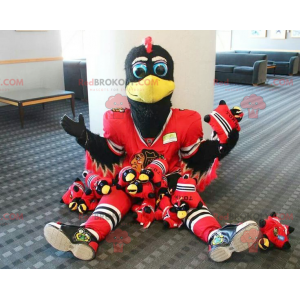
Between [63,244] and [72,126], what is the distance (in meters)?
0.64

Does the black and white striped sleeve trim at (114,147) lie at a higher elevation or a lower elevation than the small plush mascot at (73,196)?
higher

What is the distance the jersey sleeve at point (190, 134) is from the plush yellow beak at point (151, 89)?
0.21m

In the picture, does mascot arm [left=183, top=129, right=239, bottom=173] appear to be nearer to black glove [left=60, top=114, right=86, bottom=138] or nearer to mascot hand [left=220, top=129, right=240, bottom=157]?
mascot hand [left=220, top=129, right=240, bottom=157]

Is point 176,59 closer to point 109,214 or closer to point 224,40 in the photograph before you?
point 109,214

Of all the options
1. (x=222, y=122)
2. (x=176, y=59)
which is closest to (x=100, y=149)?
(x=222, y=122)

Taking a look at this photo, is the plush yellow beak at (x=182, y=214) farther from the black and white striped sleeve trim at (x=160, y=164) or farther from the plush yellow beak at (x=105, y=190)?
the plush yellow beak at (x=105, y=190)

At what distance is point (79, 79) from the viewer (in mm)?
5203

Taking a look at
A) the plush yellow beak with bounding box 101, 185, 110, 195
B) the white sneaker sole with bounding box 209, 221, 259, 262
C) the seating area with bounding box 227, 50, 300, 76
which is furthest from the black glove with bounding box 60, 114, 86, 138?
the seating area with bounding box 227, 50, 300, 76

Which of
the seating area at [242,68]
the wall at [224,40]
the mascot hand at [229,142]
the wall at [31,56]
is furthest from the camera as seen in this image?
the wall at [224,40]

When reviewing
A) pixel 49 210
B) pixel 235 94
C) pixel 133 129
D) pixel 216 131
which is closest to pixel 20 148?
pixel 49 210

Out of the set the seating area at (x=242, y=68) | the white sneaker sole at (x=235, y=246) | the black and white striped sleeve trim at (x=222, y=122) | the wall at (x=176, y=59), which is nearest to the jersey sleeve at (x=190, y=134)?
the black and white striped sleeve trim at (x=222, y=122)

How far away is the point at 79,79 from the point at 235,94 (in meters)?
2.53

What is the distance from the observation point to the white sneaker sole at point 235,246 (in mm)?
1516

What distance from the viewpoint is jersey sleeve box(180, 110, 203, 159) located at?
2018 mm
